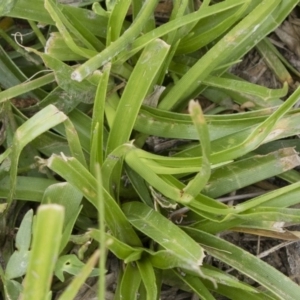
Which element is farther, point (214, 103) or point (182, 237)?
point (214, 103)

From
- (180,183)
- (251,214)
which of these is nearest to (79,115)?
(180,183)

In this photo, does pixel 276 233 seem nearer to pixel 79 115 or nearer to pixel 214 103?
pixel 214 103

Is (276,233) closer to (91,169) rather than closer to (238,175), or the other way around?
(238,175)

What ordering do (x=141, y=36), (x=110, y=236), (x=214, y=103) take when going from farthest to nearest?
(x=214, y=103)
(x=141, y=36)
(x=110, y=236)

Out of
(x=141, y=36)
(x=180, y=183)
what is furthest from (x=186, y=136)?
(x=141, y=36)

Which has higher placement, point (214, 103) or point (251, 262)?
point (214, 103)

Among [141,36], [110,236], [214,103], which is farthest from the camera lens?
[214,103]

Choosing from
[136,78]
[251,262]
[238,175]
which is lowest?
[251,262]
